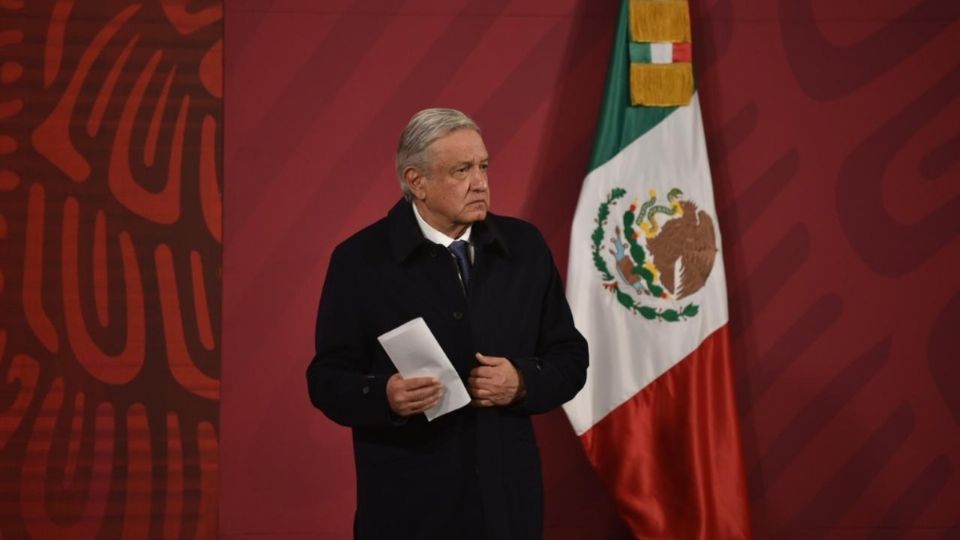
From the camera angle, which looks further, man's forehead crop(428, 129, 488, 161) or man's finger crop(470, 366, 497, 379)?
man's forehead crop(428, 129, 488, 161)

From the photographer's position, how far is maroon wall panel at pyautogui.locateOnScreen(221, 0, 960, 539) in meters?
3.42

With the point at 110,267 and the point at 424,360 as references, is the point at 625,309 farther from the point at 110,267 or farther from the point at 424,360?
the point at 110,267

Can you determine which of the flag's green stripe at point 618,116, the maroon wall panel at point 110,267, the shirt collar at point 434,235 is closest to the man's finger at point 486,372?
the shirt collar at point 434,235

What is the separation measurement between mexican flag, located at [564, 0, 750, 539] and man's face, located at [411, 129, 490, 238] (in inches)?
48.9

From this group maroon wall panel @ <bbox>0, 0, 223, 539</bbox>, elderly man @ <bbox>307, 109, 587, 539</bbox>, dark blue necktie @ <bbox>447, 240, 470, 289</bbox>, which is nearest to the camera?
elderly man @ <bbox>307, 109, 587, 539</bbox>

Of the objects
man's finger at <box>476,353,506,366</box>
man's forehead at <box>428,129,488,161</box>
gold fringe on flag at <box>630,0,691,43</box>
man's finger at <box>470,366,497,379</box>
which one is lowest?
man's finger at <box>470,366,497,379</box>

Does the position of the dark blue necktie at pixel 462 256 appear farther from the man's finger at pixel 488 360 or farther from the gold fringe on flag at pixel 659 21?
the gold fringe on flag at pixel 659 21

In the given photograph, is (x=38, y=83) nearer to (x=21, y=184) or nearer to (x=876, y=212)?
(x=21, y=184)

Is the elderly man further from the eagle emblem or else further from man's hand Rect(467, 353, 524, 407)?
the eagle emblem

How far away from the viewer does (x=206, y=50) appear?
3.38 meters

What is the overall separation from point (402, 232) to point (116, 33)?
179 centimetres

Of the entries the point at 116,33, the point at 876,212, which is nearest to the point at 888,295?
the point at 876,212

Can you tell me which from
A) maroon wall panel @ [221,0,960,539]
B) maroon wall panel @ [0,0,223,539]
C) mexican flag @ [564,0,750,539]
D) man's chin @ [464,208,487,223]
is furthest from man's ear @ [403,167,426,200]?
maroon wall panel @ [0,0,223,539]

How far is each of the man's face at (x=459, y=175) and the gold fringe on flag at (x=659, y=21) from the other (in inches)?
54.1
